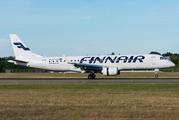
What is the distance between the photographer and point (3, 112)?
10.3 m

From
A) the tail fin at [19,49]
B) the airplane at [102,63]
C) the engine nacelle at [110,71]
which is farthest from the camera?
the tail fin at [19,49]

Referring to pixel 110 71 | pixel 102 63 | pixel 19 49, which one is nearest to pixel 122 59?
pixel 110 71

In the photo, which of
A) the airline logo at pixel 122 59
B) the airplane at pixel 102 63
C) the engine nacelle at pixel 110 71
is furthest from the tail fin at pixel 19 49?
the engine nacelle at pixel 110 71

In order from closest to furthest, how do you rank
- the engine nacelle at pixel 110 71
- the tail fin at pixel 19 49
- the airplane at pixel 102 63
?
1. the engine nacelle at pixel 110 71
2. the airplane at pixel 102 63
3. the tail fin at pixel 19 49

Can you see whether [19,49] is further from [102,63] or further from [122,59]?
[122,59]

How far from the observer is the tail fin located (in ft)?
141

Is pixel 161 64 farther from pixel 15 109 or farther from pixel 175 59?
pixel 175 59

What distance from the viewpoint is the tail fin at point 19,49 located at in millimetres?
42875

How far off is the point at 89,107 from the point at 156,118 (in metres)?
3.53

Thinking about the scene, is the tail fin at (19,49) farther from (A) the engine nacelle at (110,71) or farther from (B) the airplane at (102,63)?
(A) the engine nacelle at (110,71)

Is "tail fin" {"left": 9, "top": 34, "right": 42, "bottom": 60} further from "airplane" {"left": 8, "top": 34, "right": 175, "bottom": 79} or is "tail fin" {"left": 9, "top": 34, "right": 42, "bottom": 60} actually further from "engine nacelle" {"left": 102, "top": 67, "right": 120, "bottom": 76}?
"engine nacelle" {"left": 102, "top": 67, "right": 120, "bottom": 76}

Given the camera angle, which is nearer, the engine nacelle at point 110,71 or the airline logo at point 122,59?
the engine nacelle at point 110,71

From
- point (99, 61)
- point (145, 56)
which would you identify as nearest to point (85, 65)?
point (99, 61)

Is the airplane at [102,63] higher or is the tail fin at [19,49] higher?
the tail fin at [19,49]
